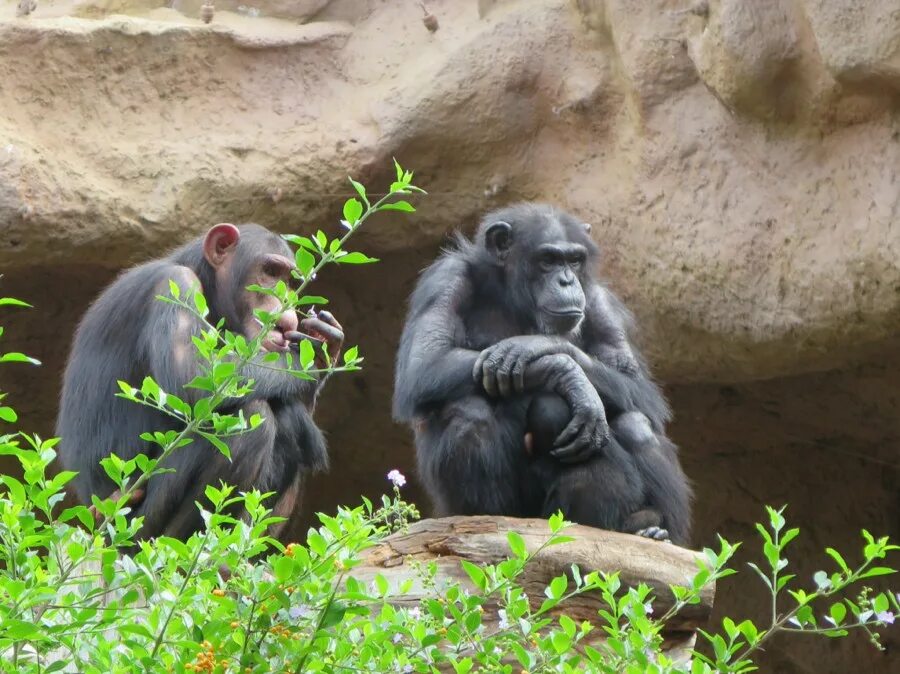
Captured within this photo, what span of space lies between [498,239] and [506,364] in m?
0.83

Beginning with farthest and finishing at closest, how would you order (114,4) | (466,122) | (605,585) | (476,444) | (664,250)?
1. (114,4)
2. (466,122)
3. (664,250)
4. (476,444)
5. (605,585)

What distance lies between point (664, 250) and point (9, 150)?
121 inches

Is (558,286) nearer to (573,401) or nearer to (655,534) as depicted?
(573,401)

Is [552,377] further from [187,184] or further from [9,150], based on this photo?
[9,150]

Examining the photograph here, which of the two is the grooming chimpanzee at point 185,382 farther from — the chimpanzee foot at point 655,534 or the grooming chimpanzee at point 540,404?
the chimpanzee foot at point 655,534

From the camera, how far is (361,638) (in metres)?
3.30

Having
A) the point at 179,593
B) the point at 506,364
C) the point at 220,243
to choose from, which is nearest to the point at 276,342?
the point at 220,243

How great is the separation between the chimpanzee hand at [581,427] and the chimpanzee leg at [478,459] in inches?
7.3

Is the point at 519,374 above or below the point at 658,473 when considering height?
above

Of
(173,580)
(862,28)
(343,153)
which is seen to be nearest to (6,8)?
(343,153)

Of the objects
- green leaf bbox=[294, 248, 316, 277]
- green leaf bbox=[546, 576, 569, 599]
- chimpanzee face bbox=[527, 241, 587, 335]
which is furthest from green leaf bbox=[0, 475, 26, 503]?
chimpanzee face bbox=[527, 241, 587, 335]

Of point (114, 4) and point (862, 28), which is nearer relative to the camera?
point (862, 28)

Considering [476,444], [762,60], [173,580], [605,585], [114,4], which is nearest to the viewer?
[173,580]

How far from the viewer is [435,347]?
5.88 metres
